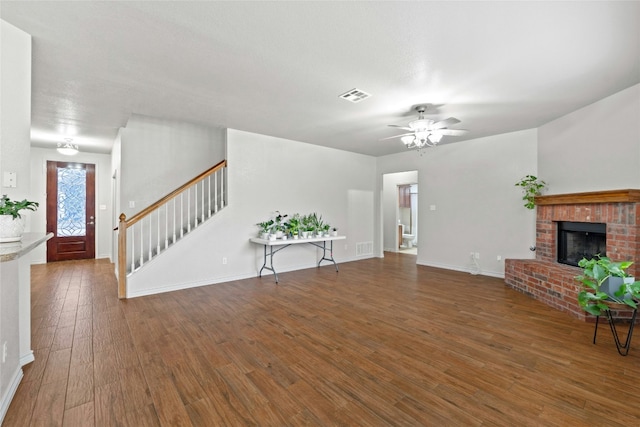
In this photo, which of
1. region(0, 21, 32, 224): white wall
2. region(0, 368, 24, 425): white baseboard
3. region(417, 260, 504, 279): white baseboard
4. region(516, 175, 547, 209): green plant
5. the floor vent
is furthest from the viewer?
the floor vent

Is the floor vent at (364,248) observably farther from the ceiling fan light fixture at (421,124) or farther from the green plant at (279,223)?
the ceiling fan light fixture at (421,124)

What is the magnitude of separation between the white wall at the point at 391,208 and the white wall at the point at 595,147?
13.7 feet

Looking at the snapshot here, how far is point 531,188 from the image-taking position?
484cm

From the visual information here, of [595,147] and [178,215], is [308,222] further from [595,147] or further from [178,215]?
[595,147]

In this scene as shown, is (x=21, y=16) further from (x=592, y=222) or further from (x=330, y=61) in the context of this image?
(x=592, y=222)

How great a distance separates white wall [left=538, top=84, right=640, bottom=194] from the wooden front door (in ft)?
31.5

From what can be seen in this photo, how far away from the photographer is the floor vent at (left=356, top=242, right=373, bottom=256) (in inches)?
286

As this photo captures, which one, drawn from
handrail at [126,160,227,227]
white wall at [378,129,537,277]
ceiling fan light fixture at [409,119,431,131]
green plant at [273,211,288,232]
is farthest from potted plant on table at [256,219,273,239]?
white wall at [378,129,537,277]

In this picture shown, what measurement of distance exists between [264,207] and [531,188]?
4.71 m

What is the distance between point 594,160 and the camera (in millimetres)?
3842

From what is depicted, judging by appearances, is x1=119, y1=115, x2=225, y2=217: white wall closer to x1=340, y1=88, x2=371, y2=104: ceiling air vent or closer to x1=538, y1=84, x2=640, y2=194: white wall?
x1=340, y1=88, x2=371, y2=104: ceiling air vent

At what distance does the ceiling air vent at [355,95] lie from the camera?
11.1 ft

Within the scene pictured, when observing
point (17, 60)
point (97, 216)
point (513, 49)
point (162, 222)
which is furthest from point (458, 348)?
point (97, 216)

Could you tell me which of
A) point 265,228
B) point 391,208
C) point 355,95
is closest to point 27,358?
point 265,228
